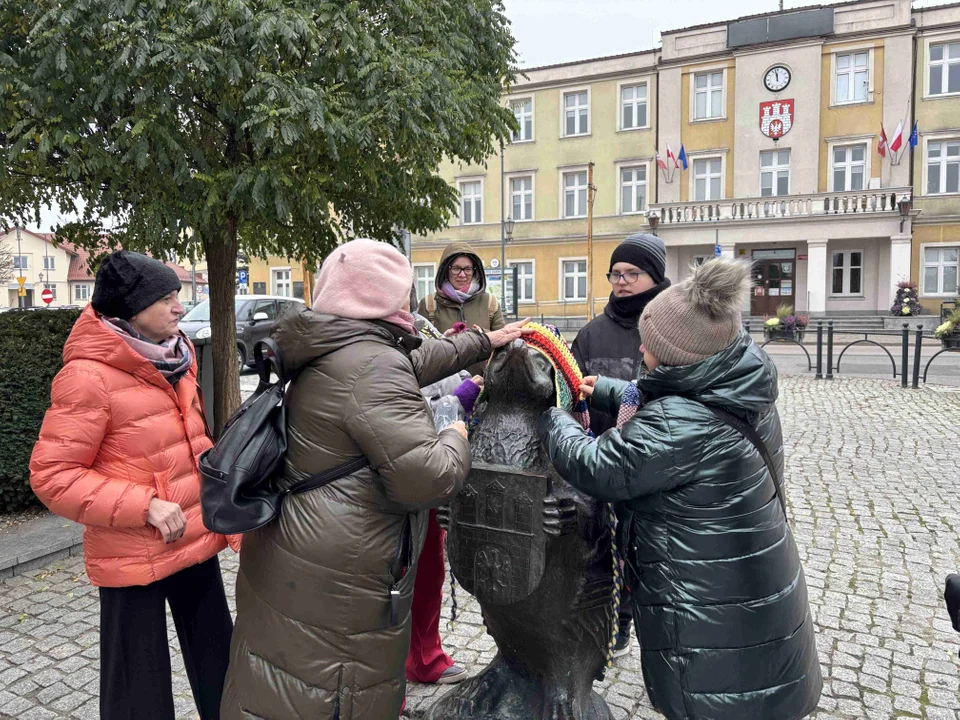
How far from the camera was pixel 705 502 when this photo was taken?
186 cm

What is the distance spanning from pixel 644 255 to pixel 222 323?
4.66 meters

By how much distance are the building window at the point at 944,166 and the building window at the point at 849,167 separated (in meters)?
2.14

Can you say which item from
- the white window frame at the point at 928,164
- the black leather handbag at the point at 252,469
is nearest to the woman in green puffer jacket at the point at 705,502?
the black leather handbag at the point at 252,469

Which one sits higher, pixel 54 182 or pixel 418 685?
pixel 54 182

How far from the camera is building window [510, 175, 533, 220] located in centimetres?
3109

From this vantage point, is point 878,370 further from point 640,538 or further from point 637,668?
point 640,538

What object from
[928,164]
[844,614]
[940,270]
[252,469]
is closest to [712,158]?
[928,164]

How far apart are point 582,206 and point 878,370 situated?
58.4ft

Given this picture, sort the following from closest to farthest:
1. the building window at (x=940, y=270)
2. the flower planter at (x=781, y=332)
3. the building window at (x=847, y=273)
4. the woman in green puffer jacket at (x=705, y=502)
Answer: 1. the woman in green puffer jacket at (x=705, y=502)
2. the flower planter at (x=781, y=332)
3. the building window at (x=940, y=270)
4. the building window at (x=847, y=273)

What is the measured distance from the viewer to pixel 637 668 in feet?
10.9

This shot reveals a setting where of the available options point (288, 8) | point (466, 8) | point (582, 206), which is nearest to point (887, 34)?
point (582, 206)

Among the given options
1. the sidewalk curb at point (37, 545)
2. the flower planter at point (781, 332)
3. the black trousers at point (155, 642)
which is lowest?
the sidewalk curb at point (37, 545)

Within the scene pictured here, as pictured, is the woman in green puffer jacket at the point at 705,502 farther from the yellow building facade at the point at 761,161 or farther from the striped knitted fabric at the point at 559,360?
the yellow building facade at the point at 761,161

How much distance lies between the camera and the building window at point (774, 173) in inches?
1073
